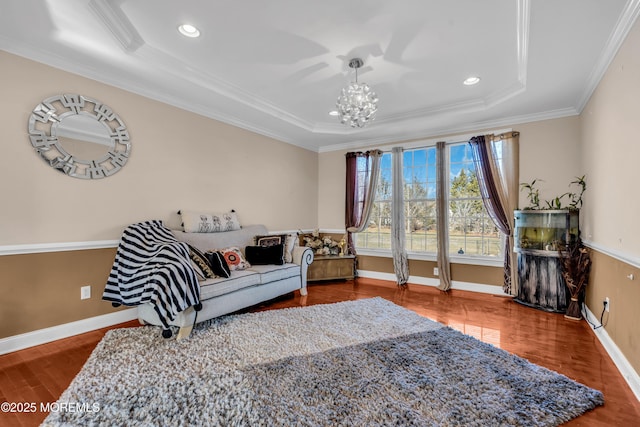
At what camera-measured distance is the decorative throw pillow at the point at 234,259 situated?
3496 millimetres

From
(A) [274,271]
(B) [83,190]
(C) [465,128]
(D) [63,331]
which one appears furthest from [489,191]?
(D) [63,331]

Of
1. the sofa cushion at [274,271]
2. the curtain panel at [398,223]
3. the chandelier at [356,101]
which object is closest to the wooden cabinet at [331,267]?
the curtain panel at [398,223]

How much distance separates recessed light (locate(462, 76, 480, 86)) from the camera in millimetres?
3205

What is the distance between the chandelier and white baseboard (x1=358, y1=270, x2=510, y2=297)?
3122mm

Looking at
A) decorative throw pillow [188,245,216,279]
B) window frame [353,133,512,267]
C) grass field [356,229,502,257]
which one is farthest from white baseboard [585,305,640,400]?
decorative throw pillow [188,245,216,279]

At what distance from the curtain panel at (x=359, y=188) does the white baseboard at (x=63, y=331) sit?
11.8 ft

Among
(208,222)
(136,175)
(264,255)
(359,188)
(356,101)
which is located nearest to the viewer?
(356,101)

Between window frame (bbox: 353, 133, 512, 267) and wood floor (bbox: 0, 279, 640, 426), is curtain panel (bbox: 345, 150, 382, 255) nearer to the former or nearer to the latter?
window frame (bbox: 353, 133, 512, 267)

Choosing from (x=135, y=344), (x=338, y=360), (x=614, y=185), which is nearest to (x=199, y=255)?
(x=135, y=344)

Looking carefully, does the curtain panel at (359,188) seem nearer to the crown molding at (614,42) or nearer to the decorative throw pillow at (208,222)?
the decorative throw pillow at (208,222)

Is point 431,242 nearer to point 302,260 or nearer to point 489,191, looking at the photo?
point 489,191

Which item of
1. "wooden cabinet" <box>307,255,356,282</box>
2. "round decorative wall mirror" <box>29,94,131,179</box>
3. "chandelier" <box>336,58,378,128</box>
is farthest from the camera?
"wooden cabinet" <box>307,255,356,282</box>

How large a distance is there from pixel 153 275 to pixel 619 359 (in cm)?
387

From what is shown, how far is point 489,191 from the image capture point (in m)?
4.19
